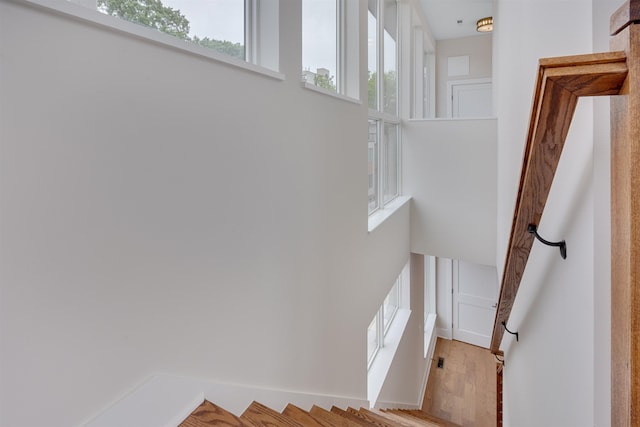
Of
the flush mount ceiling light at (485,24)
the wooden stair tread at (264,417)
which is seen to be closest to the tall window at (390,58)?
the flush mount ceiling light at (485,24)

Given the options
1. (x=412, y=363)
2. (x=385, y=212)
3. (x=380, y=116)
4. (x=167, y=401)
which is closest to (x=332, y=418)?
(x=167, y=401)

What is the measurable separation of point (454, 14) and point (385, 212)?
Answer: 3.10m

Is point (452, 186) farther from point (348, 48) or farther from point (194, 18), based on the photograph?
point (194, 18)

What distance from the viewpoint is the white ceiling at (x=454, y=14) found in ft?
15.4

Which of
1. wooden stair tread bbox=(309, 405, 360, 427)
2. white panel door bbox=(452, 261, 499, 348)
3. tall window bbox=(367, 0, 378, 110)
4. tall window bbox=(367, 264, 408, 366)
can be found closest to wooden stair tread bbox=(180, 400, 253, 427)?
wooden stair tread bbox=(309, 405, 360, 427)

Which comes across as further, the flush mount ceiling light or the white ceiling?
the flush mount ceiling light

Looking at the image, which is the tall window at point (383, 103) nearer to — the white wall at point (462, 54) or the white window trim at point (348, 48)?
the white window trim at point (348, 48)

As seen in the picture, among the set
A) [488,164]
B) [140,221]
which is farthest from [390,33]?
[140,221]

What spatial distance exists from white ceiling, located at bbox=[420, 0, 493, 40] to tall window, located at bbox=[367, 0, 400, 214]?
978 mm

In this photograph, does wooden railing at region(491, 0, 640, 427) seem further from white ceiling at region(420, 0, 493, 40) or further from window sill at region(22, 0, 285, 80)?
white ceiling at region(420, 0, 493, 40)

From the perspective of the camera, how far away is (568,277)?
3.67ft

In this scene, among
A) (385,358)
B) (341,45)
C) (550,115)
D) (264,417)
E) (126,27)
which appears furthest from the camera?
(385,358)

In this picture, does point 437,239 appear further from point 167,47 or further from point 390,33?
point 167,47

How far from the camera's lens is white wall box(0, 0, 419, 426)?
813 millimetres
